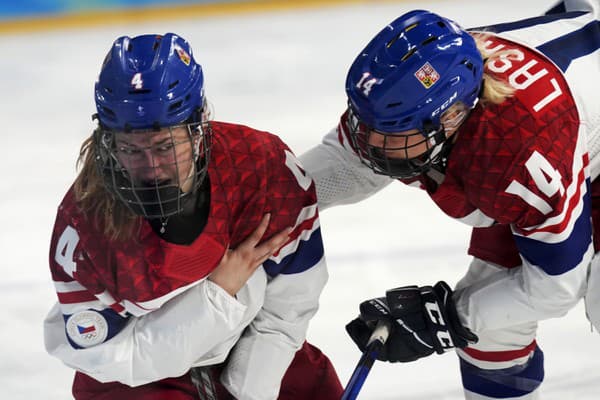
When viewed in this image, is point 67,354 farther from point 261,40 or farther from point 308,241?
point 261,40

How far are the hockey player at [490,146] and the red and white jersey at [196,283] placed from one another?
0.21 m

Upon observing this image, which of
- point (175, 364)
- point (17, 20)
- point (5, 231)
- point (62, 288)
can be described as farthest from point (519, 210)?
point (17, 20)

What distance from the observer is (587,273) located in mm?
2246

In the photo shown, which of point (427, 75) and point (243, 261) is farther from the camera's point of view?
point (243, 261)

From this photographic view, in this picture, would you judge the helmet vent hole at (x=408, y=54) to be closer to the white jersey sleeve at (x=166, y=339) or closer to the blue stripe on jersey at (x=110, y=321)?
the white jersey sleeve at (x=166, y=339)

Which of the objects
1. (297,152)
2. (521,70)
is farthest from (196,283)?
(297,152)

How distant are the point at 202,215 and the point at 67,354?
0.41 meters

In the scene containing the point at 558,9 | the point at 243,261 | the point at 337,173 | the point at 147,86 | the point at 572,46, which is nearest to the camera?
the point at 147,86

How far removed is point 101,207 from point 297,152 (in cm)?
209

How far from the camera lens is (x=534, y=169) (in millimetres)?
2037

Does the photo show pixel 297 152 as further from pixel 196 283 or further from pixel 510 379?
pixel 196 283

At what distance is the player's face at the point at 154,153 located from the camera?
6.25ft

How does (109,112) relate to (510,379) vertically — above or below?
above

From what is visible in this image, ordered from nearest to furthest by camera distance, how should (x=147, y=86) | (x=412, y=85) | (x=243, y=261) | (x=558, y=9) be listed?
(x=147, y=86) < (x=412, y=85) < (x=243, y=261) < (x=558, y=9)
